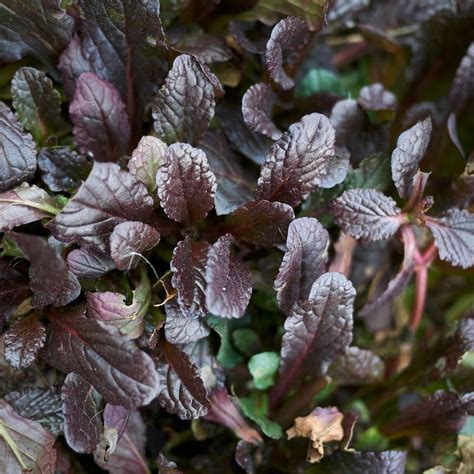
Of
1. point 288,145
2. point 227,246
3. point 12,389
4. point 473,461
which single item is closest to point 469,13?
point 288,145

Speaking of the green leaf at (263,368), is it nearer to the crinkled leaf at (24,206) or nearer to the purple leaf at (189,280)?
the purple leaf at (189,280)

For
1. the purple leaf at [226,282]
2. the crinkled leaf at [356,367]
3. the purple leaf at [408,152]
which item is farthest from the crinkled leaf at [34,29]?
the crinkled leaf at [356,367]

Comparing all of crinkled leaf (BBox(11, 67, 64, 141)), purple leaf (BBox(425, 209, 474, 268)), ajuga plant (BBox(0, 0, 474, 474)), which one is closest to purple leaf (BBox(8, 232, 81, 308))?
ajuga plant (BBox(0, 0, 474, 474))

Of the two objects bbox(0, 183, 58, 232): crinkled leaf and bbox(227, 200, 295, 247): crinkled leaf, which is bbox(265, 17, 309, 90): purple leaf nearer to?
bbox(227, 200, 295, 247): crinkled leaf

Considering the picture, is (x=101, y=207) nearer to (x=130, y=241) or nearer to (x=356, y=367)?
(x=130, y=241)

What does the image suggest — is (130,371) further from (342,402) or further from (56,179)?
(342,402)

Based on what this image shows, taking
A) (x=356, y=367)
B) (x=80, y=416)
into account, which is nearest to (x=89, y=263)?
(x=80, y=416)

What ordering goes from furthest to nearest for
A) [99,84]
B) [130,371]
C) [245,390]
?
[245,390] < [99,84] < [130,371]
